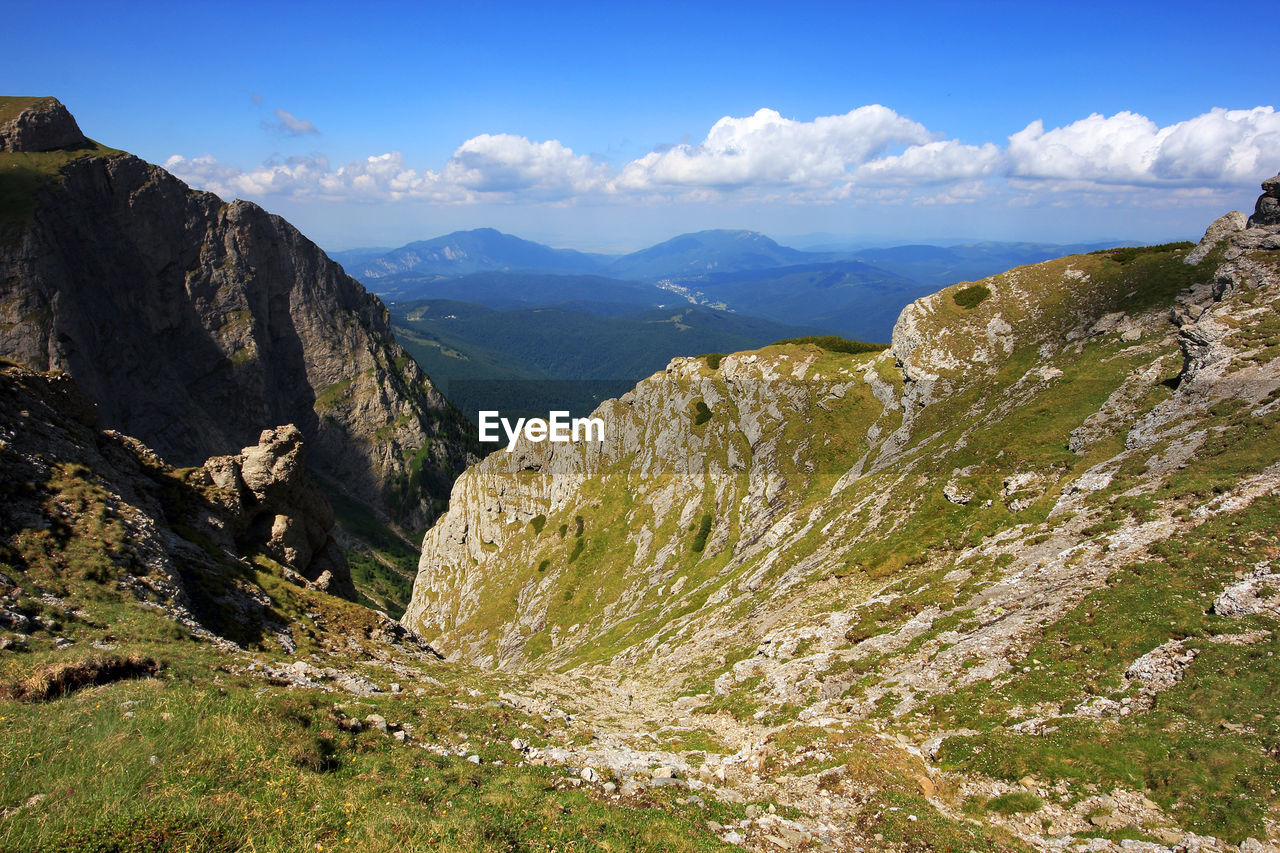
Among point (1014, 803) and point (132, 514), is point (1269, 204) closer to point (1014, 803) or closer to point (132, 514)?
point (1014, 803)

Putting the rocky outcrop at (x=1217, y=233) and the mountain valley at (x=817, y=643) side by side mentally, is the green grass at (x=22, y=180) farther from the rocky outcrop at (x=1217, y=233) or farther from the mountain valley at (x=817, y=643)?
the rocky outcrop at (x=1217, y=233)

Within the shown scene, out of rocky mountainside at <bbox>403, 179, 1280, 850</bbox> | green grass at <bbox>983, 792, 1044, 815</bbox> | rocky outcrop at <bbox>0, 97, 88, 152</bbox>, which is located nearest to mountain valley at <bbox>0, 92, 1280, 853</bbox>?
green grass at <bbox>983, 792, 1044, 815</bbox>

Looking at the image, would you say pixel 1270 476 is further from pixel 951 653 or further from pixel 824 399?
pixel 824 399

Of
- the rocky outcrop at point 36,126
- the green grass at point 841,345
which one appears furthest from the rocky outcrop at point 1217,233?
the rocky outcrop at point 36,126

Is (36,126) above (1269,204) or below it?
above

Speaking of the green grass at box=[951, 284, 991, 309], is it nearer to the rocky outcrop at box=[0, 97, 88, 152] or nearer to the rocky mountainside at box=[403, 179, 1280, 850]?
the rocky mountainside at box=[403, 179, 1280, 850]

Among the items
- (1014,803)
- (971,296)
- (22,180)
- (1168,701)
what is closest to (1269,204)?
(971,296)

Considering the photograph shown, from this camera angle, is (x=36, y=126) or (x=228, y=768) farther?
(x=36, y=126)
